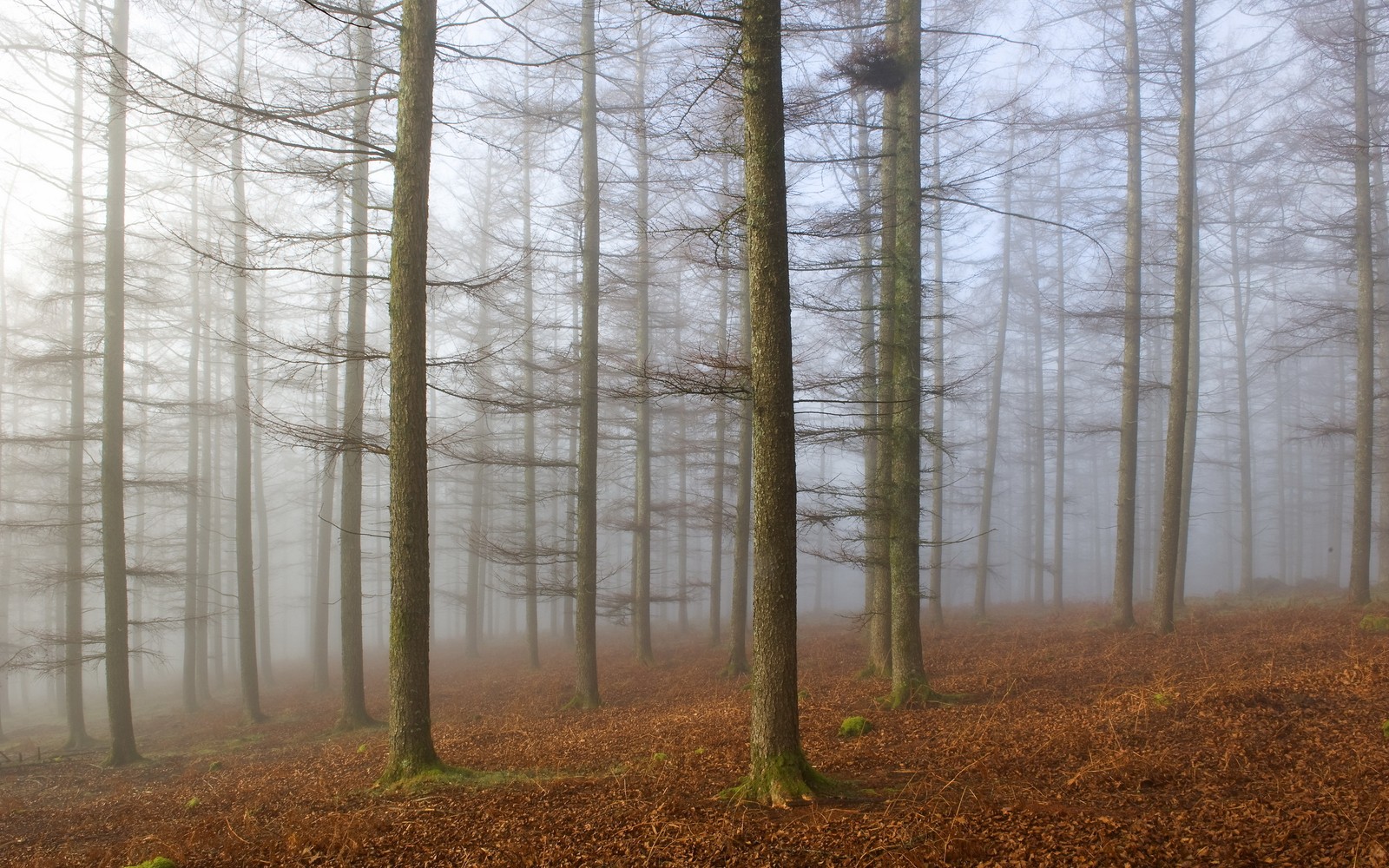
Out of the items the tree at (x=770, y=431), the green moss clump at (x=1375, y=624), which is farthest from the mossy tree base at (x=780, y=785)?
the green moss clump at (x=1375, y=624)

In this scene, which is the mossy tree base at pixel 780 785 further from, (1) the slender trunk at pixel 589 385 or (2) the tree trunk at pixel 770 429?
(1) the slender trunk at pixel 589 385

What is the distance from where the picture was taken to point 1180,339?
45.2 ft

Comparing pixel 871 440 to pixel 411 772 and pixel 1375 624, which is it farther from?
pixel 411 772

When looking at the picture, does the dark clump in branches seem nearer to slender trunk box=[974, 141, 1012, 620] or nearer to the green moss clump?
the green moss clump

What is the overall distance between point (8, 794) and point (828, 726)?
1110cm

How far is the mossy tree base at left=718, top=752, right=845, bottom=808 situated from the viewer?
545 centimetres

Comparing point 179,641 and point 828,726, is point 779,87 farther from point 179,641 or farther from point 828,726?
point 179,641

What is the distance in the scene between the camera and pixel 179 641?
4769 cm

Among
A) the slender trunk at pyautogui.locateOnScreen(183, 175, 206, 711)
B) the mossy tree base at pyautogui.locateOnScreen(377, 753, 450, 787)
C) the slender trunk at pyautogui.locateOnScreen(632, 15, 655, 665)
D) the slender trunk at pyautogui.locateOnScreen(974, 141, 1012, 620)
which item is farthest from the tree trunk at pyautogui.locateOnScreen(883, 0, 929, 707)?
the slender trunk at pyautogui.locateOnScreen(183, 175, 206, 711)

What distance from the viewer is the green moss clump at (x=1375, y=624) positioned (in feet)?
37.0

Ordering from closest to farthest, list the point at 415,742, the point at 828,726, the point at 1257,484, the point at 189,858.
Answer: the point at 189,858, the point at 415,742, the point at 828,726, the point at 1257,484

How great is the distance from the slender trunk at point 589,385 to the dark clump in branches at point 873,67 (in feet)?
17.1

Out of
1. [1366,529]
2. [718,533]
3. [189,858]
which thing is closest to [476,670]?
[718,533]

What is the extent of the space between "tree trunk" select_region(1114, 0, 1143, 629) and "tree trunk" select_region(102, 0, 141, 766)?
58.3ft
